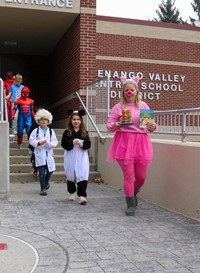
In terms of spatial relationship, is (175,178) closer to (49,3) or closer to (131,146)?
(131,146)

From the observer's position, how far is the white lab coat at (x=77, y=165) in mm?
6445

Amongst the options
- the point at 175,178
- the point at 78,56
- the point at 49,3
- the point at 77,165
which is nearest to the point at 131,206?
the point at 175,178

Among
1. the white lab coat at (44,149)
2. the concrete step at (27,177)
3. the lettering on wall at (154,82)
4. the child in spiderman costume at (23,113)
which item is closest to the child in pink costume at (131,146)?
the white lab coat at (44,149)

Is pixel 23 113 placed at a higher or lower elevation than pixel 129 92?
lower

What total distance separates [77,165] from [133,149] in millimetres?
1191

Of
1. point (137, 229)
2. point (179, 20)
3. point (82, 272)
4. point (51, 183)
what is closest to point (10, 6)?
point (51, 183)

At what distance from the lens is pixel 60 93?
45.0ft

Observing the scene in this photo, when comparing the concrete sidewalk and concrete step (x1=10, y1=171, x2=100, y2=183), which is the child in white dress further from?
concrete step (x1=10, y1=171, x2=100, y2=183)

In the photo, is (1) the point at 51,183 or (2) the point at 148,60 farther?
(2) the point at 148,60

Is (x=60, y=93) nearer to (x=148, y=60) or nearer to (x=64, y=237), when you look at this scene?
(x=148, y=60)

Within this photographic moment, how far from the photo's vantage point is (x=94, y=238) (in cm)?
457

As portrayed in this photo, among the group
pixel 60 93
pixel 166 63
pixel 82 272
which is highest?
pixel 166 63

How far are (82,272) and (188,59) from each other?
13393 millimetres

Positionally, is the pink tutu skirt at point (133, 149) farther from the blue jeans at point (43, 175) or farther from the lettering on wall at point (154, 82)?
the lettering on wall at point (154, 82)
